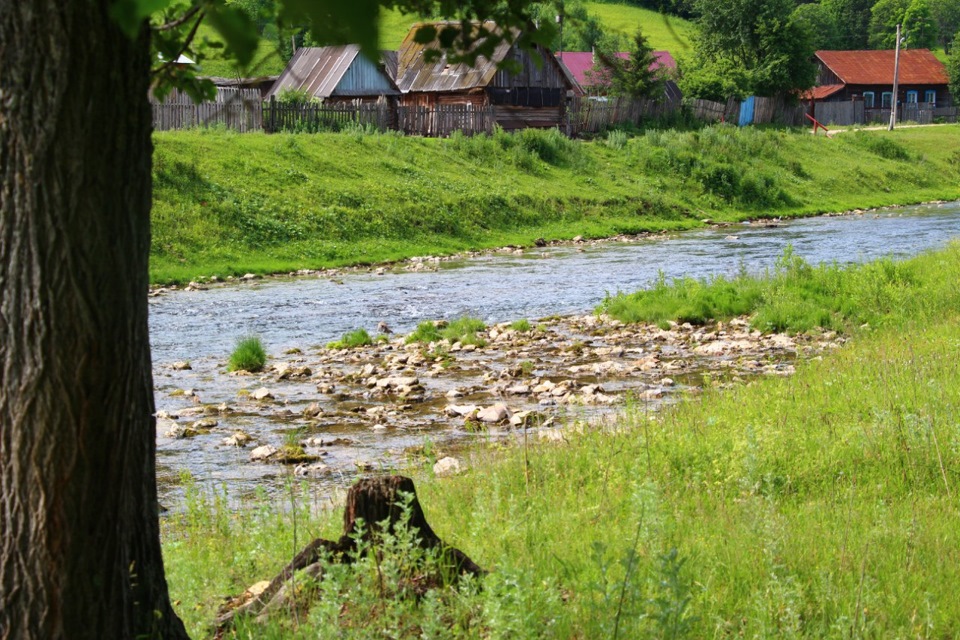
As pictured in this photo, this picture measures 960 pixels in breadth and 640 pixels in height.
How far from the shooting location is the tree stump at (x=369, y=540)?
176 inches

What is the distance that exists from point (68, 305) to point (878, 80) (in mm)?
91960

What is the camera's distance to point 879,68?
88625mm

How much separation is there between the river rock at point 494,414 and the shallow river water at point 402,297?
2.58ft

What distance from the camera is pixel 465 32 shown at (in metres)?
3.76

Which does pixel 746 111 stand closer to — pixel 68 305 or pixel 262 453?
pixel 262 453

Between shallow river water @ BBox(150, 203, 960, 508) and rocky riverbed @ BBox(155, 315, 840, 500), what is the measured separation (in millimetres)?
55

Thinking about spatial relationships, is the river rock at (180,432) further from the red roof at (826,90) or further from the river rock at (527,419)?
the red roof at (826,90)

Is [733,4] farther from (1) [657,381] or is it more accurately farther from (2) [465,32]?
(2) [465,32]

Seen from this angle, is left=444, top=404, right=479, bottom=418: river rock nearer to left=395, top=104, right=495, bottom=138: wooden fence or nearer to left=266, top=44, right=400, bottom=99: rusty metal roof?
left=395, top=104, right=495, bottom=138: wooden fence

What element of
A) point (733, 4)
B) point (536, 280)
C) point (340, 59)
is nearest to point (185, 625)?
point (536, 280)

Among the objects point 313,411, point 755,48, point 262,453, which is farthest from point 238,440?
point 755,48

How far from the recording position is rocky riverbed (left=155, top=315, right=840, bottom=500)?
9250mm

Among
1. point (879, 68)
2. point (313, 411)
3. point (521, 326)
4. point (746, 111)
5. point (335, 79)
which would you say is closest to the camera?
point (313, 411)

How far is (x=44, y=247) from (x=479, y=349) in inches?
461
